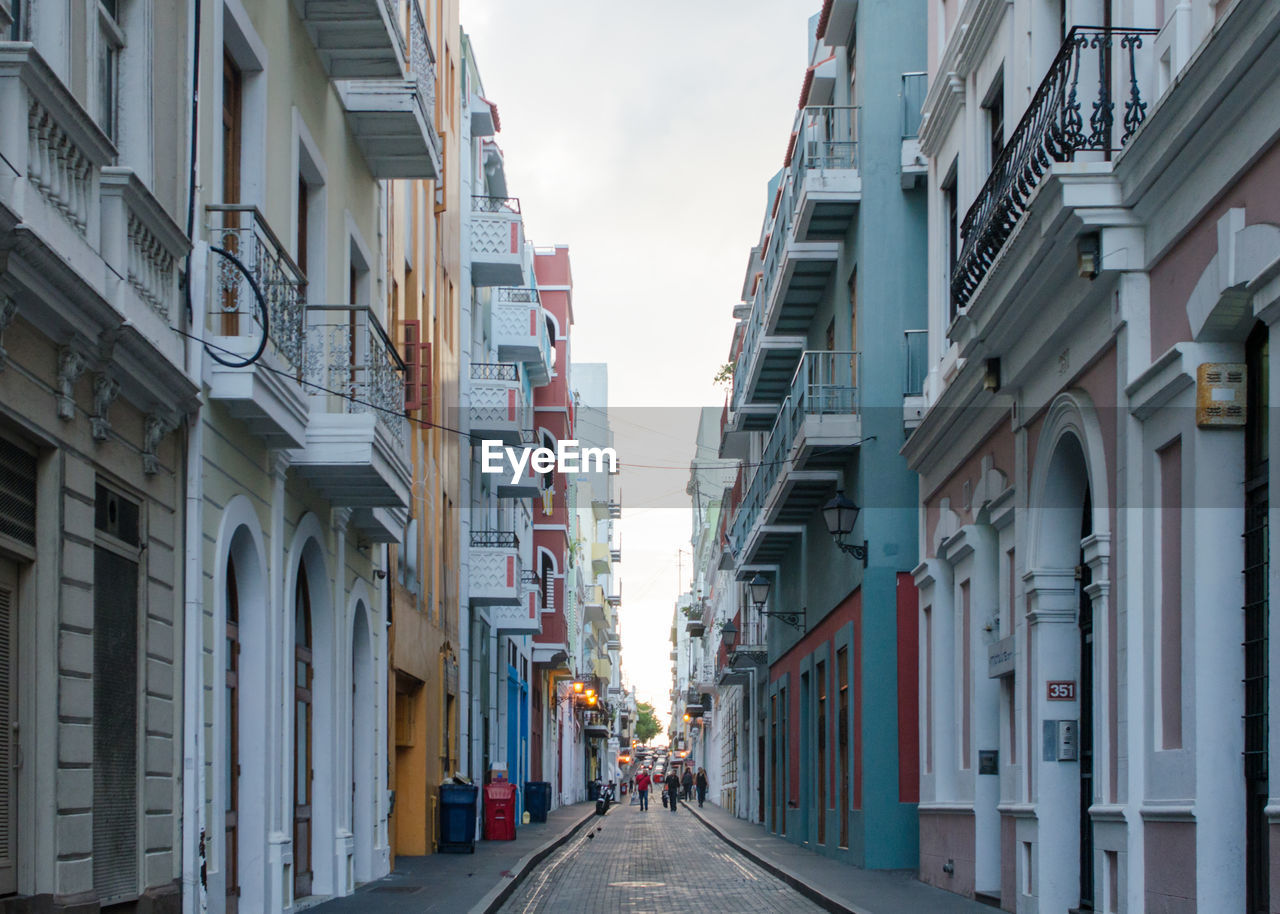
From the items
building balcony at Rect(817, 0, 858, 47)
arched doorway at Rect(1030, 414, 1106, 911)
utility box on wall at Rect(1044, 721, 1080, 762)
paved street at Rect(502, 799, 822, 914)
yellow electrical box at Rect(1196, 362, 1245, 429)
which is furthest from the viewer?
building balcony at Rect(817, 0, 858, 47)

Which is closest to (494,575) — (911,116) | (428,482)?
(428,482)

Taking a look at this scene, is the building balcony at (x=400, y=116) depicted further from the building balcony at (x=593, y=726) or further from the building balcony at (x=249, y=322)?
the building balcony at (x=593, y=726)

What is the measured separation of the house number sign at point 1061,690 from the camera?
13844 mm

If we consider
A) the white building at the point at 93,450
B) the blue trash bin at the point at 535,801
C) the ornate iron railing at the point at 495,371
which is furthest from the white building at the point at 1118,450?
the blue trash bin at the point at 535,801

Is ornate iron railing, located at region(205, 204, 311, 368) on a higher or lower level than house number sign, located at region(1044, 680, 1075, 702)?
higher

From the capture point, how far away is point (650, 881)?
68.7 feet

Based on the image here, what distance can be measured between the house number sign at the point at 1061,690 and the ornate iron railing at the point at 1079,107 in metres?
3.73

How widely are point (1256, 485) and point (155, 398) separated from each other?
6710mm

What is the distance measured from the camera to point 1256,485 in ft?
32.3

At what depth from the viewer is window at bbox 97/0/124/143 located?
10227 mm

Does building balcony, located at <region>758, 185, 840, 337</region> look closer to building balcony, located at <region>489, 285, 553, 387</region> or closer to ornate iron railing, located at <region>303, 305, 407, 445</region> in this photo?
building balcony, located at <region>489, 285, 553, 387</region>

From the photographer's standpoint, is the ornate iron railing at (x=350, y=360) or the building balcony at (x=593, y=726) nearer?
the ornate iron railing at (x=350, y=360)

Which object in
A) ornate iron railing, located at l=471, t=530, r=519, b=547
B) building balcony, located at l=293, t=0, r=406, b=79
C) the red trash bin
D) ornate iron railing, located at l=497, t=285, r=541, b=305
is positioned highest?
ornate iron railing, located at l=497, t=285, r=541, b=305

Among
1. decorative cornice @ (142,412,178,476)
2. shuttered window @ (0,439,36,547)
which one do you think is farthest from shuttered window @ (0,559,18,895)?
decorative cornice @ (142,412,178,476)
